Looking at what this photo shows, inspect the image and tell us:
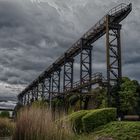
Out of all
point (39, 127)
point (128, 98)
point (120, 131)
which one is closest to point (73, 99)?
point (128, 98)

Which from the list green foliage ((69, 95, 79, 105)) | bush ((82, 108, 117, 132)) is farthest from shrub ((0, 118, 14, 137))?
green foliage ((69, 95, 79, 105))

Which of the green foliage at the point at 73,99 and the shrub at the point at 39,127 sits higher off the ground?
the green foliage at the point at 73,99

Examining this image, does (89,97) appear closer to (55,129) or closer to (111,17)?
(111,17)

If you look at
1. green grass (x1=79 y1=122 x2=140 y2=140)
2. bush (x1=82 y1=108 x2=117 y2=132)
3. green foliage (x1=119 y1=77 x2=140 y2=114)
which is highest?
green foliage (x1=119 y1=77 x2=140 y2=114)

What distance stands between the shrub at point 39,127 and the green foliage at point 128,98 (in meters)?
28.5

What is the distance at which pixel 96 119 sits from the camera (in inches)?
890

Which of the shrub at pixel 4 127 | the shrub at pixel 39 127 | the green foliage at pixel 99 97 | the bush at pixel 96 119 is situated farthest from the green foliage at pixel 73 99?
the shrub at pixel 39 127

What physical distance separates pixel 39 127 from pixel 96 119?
1188 cm

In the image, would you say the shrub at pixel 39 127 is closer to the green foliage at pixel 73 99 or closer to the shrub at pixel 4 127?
the shrub at pixel 4 127

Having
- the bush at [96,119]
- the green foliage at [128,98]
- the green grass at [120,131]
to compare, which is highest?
the green foliage at [128,98]

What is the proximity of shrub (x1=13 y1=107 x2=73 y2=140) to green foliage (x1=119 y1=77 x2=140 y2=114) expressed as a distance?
93.3ft

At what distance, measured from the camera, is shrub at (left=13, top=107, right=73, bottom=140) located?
10.9 m

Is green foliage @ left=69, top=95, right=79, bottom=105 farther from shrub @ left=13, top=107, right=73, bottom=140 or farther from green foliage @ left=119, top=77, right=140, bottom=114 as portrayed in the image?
shrub @ left=13, top=107, right=73, bottom=140

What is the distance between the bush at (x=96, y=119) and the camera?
22.1 meters
